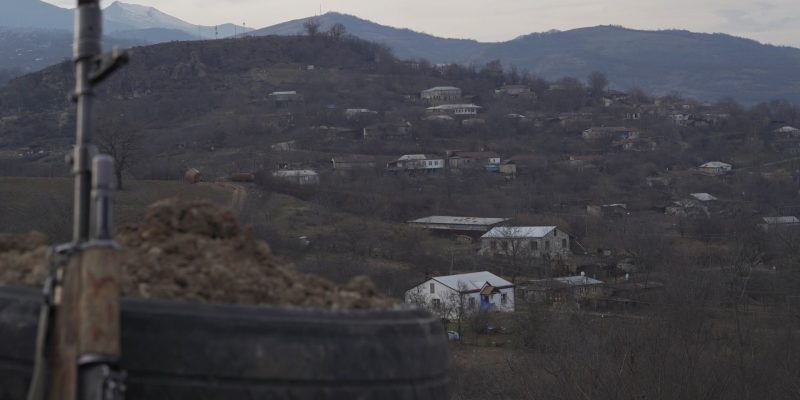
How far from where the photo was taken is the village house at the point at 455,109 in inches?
3447

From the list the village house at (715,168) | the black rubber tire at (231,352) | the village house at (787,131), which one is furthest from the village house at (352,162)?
the black rubber tire at (231,352)

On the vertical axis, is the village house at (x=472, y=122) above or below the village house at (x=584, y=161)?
above

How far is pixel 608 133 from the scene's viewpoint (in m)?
82.8

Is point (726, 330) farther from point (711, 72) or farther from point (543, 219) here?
point (711, 72)

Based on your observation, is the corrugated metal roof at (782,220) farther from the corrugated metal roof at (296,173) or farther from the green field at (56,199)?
the green field at (56,199)

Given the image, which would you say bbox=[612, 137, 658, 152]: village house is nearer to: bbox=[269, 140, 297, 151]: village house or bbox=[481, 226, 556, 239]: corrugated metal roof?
bbox=[269, 140, 297, 151]: village house

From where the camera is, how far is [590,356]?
17.7 m

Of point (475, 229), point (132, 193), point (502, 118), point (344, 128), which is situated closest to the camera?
point (132, 193)

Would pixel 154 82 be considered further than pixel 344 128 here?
Yes

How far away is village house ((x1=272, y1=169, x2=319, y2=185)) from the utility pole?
4689 centimetres

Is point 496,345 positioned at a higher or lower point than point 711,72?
lower

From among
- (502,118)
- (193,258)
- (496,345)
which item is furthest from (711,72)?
(193,258)

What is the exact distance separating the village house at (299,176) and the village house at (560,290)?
718 inches

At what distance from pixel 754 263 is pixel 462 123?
49.4 metres
